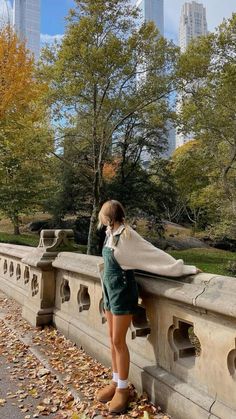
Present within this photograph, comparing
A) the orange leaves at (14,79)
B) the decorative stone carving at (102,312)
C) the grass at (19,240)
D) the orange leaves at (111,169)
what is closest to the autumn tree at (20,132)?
the orange leaves at (14,79)

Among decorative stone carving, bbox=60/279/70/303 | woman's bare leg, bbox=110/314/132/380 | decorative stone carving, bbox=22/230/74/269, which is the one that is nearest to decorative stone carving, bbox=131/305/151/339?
woman's bare leg, bbox=110/314/132/380

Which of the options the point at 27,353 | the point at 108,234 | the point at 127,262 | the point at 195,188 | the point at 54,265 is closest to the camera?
the point at 127,262

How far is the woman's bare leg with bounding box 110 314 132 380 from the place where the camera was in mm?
3342

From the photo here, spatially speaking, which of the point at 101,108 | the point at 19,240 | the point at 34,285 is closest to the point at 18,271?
the point at 34,285

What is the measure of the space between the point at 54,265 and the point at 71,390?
2265mm

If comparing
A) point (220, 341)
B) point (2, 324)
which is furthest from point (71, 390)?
point (2, 324)

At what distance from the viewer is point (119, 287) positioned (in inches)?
132

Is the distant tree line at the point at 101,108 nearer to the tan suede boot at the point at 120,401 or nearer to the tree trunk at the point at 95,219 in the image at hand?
the tree trunk at the point at 95,219

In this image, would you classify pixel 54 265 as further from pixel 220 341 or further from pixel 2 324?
pixel 220 341

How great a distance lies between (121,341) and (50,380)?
126 cm

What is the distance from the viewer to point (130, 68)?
1667 centimetres

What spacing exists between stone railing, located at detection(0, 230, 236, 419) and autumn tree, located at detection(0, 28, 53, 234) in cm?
1294

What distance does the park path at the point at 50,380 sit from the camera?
341cm

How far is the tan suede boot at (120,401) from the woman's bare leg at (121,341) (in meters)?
0.12
